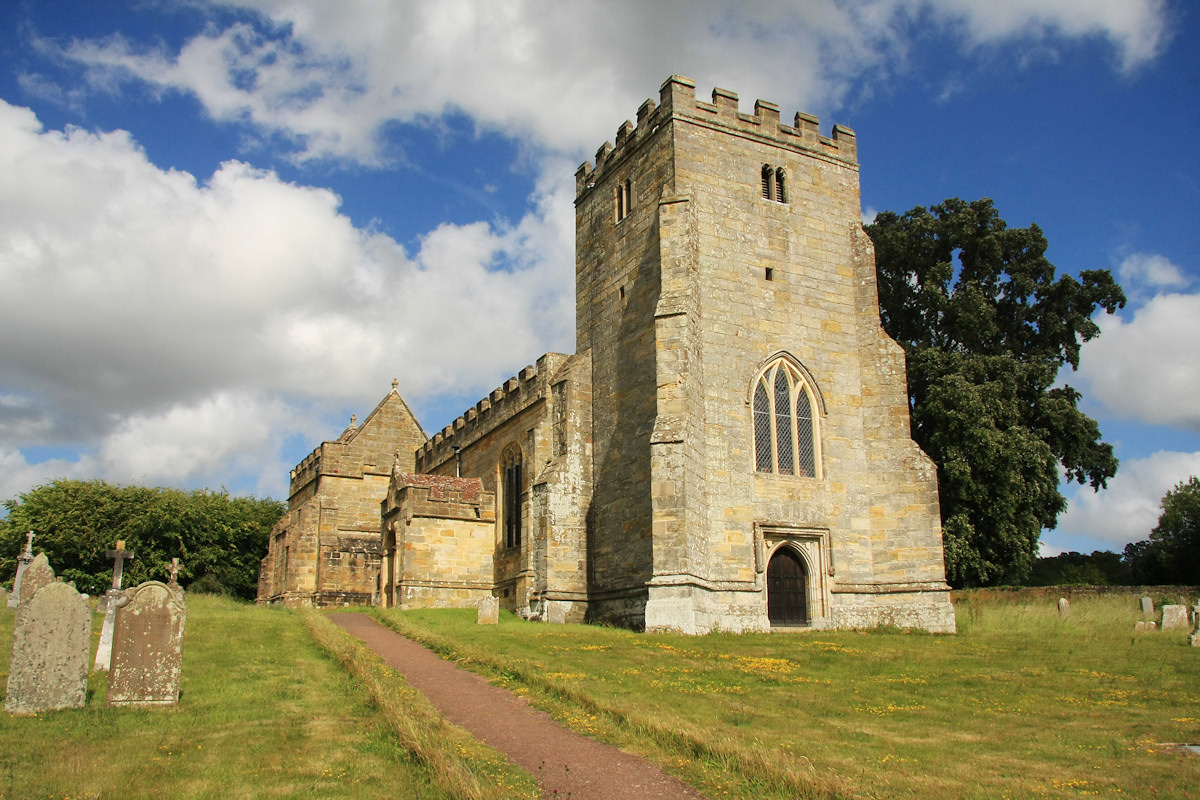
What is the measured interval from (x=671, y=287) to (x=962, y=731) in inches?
522

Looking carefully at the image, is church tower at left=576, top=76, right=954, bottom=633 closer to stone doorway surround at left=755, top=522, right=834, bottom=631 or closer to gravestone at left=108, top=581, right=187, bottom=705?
stone doorway surround at left=755, top=522, right=834, bottom=631

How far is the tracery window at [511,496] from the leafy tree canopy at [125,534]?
55.7ft

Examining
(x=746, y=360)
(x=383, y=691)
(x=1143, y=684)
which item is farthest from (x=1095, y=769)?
(x=746, y=360)

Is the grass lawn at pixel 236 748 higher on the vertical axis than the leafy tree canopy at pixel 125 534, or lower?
lower

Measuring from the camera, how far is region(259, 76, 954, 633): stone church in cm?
2014

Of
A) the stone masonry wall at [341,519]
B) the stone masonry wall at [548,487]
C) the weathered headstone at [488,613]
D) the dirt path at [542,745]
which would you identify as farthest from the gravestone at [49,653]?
the stone masonry wall at [341,519]

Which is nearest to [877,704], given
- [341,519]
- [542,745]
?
[542,745]

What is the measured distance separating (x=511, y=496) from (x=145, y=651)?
1800 centimetres

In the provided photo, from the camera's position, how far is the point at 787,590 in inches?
829

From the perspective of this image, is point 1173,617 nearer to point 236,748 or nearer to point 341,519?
point 236,748

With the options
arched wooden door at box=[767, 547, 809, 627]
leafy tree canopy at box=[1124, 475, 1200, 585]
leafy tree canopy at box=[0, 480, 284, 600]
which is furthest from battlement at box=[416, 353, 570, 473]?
leafy tree canopy at box=[1124, 475, 1200, 585]

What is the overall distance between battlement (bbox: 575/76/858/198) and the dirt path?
1550 cm

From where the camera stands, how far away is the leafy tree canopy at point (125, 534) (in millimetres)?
37125

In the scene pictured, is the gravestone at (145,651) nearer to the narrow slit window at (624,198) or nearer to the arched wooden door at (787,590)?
the arched wooden door at (787,590)
